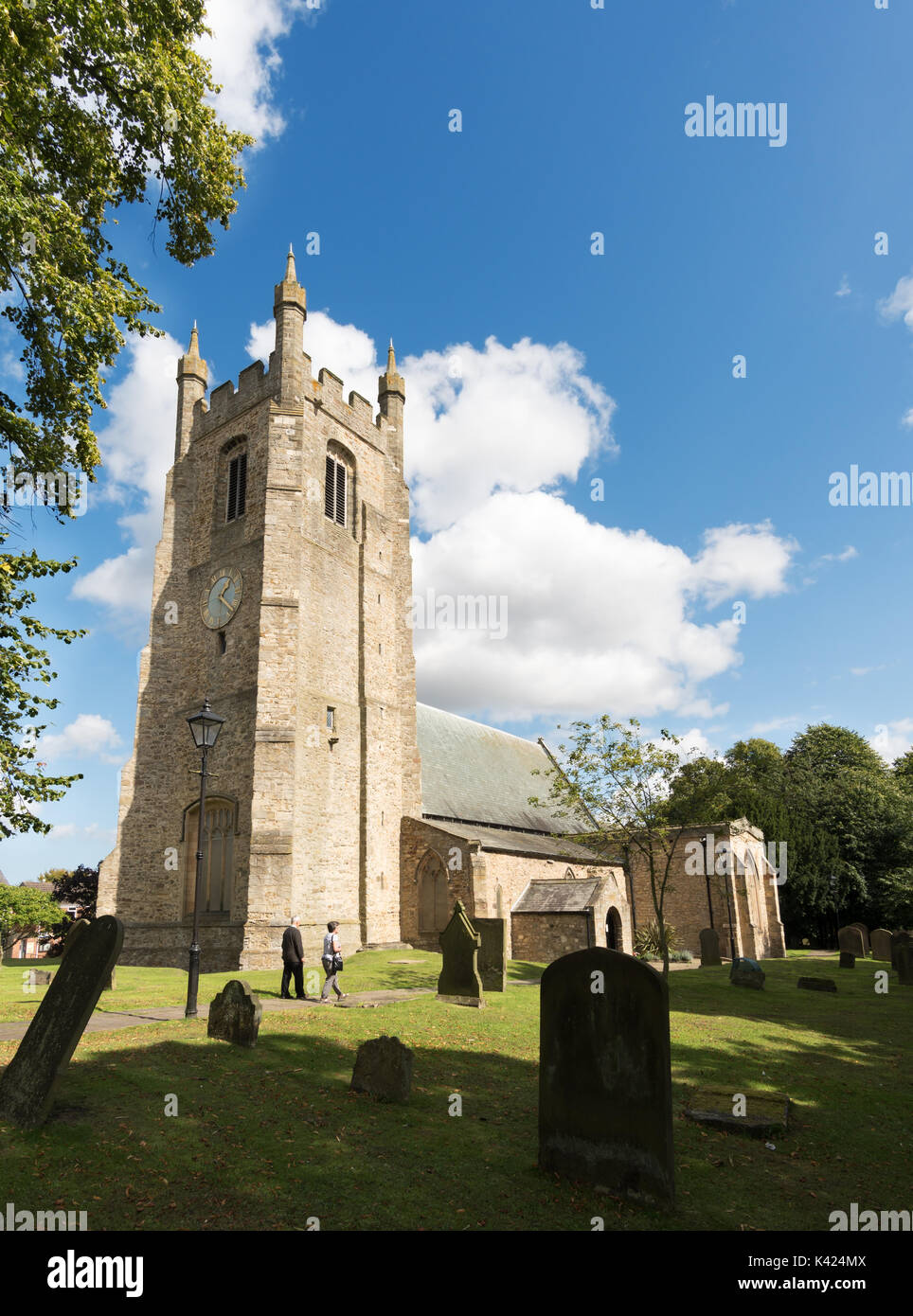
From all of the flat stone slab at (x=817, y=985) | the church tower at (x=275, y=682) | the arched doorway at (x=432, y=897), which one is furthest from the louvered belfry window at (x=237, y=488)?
the flat stone slab at (x=817, y=985)

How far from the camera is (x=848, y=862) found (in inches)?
1556

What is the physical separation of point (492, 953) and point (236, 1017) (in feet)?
25.7

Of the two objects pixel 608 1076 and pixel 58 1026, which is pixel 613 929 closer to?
pixel 608 1076

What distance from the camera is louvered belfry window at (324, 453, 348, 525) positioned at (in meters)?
25.8

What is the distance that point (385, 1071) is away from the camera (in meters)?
7.18

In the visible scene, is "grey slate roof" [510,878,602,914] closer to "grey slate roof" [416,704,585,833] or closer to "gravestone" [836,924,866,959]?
"grey slate roof" [416,704,585,833]

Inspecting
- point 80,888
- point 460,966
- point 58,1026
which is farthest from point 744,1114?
point 80,888

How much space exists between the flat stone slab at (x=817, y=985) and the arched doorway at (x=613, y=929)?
709 centimetres

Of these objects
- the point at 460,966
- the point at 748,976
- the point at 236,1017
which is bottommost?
the point at 748,976

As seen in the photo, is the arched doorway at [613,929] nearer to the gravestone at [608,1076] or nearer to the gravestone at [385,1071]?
the gravestone at [385,1071]

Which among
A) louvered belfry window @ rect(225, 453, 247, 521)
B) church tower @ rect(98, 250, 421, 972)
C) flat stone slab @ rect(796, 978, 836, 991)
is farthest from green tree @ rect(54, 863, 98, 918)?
flat stone slab @ rect(796, 978, 836, 991)

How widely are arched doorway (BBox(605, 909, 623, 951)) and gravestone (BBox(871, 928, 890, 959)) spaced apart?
1176cm
